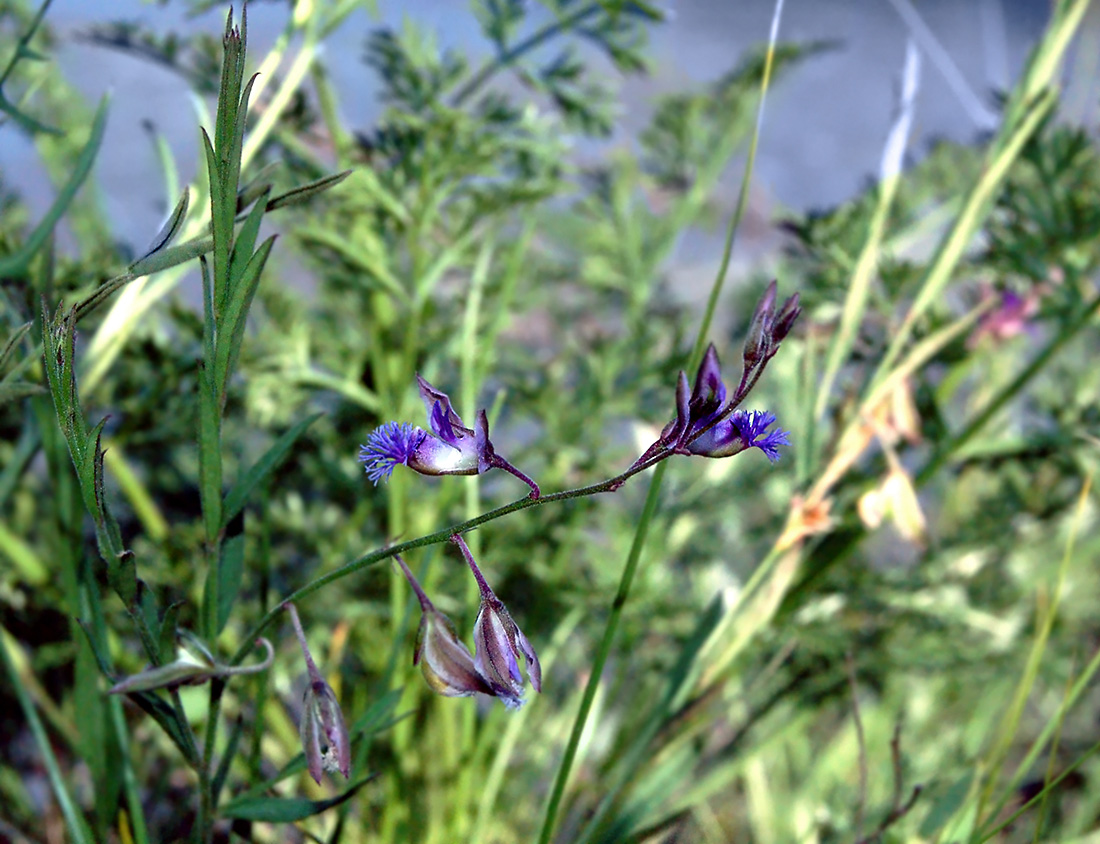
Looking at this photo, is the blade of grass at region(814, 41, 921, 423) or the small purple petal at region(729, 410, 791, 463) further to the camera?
the blade of grass at region(814, 41, 921, 423)

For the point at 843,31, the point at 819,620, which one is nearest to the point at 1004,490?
the point at 819,620

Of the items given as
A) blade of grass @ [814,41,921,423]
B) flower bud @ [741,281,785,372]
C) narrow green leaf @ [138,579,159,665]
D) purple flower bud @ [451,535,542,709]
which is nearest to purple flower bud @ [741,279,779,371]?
flower bud @ [741,281,785,372]

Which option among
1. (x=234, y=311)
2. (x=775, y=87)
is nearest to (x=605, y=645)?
(x=234, y=311)

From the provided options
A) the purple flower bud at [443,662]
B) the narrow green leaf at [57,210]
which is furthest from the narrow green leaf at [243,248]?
the narrow green leaf at [57,210]

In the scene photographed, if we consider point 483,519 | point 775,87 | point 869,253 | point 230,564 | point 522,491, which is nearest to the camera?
point 483,519

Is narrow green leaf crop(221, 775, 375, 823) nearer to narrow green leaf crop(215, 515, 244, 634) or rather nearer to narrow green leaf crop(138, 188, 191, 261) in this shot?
narrow green leaf crop(215, 515, 244, 634)

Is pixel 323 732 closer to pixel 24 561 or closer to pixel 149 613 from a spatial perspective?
pixel 149 613
